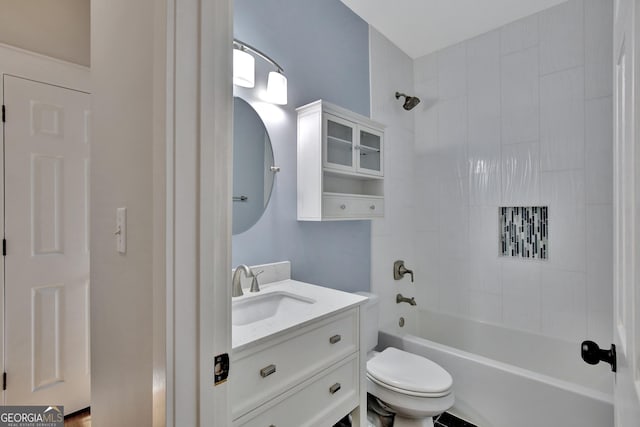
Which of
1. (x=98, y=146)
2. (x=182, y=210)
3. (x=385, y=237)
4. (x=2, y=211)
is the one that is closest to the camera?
(x=182, y=210)

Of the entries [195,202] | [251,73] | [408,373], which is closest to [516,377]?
[408,373]

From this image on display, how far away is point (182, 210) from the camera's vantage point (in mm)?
556

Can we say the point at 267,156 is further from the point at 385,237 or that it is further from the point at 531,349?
the point at 531,349

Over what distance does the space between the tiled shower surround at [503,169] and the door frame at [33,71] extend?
1893mm

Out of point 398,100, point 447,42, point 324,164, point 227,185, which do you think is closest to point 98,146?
point 227,185

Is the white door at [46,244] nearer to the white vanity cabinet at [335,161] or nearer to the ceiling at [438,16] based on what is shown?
the white vanity cabinet at [335,161]

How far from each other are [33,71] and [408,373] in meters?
2.56

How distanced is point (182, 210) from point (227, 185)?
102 millimetres

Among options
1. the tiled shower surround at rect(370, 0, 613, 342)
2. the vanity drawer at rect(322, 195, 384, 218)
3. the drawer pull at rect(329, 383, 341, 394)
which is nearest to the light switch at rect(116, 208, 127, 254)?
the drawer pull at rect(329, 383, 341, 394)

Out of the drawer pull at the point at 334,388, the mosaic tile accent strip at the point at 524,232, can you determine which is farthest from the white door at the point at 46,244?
the mosaic tile accent strip at the point at 524,232

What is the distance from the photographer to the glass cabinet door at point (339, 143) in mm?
1704

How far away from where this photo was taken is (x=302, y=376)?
1089 mm

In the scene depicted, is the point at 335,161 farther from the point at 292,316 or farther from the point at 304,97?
the point at 292,316

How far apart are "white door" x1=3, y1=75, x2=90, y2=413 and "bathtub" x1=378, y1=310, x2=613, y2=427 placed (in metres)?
1.93
